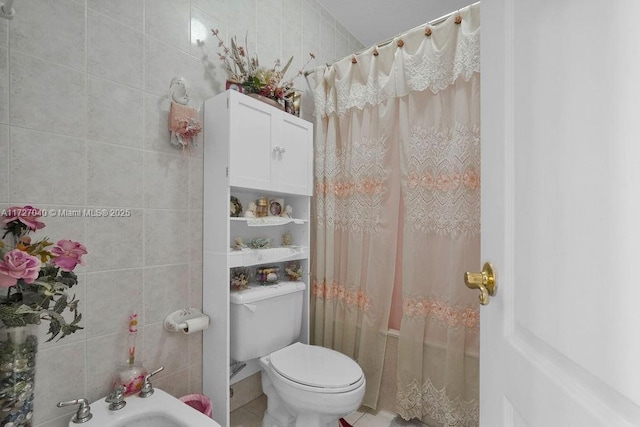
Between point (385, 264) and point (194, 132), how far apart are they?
4.03 feet

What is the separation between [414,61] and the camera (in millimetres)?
1637

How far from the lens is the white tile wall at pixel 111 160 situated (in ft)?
3.39

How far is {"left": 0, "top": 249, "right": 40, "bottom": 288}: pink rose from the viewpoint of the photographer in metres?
0.77

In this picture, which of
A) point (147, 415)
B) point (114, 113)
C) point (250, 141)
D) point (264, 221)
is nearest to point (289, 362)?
point (147, 415)

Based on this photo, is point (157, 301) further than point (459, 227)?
No

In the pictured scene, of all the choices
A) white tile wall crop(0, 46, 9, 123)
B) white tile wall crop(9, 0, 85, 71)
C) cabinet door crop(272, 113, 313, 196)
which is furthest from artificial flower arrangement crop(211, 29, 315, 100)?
white tile wall crop(0, 46, 9, 123)

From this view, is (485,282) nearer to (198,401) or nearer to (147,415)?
(147,415)

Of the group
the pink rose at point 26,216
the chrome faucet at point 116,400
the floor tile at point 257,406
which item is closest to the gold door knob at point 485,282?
the pink rose at point 26,216

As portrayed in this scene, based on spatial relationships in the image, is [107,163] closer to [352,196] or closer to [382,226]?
[352,196]

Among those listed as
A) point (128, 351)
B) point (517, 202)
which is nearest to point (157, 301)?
point (128, 351)

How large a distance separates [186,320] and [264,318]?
0.37 m

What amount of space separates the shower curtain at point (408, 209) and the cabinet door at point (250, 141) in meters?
0.50

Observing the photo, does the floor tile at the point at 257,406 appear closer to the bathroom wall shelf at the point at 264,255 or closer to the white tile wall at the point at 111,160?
the white tile wall at the point at 111,160

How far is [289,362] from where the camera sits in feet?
4.89
